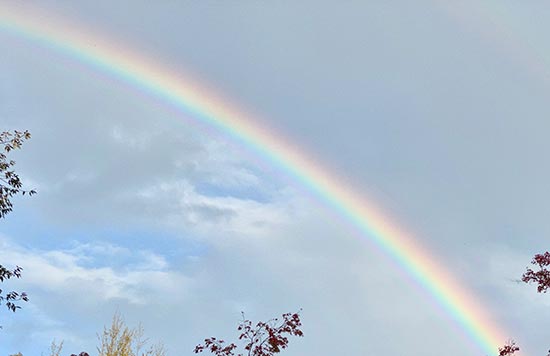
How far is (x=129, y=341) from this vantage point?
16031 millimetres

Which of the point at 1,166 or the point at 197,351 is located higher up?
the point at 1,166

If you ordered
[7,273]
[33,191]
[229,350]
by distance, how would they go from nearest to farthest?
[7,273]
[33,191]
[229,350]

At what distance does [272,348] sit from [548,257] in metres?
8.46

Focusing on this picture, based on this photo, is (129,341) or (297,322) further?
(297,322)

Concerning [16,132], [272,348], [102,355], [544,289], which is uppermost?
[16,132]

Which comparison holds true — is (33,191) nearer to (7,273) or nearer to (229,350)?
(7,273)

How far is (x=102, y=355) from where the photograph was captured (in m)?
15.9

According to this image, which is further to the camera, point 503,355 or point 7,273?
point 503,355

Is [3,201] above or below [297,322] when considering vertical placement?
above

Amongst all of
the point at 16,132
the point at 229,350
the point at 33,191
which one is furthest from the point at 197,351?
the point at 16,132

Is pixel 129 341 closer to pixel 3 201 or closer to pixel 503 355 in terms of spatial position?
pixel 3 201

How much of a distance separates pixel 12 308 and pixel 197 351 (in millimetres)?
5456

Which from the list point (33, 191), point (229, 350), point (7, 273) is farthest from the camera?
point (229, 350)

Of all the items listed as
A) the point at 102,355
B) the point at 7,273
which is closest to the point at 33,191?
the point at 7,273
